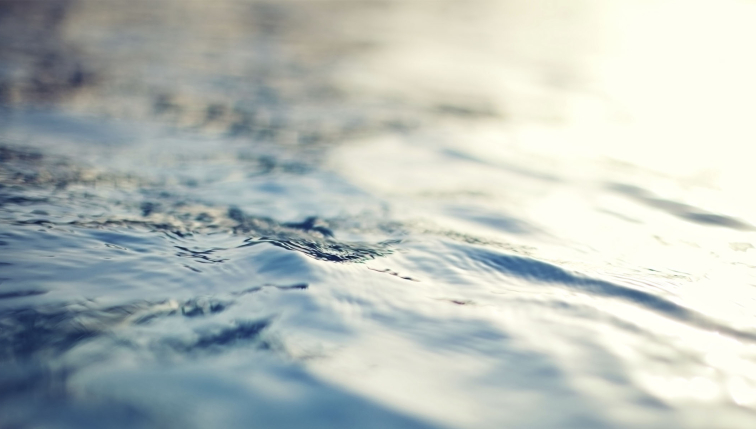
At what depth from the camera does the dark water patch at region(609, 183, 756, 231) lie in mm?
2510

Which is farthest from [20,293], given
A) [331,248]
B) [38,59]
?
[38,59]

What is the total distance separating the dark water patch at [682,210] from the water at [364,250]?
0.01 metres

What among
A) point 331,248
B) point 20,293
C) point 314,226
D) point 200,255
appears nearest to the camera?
point 20,293

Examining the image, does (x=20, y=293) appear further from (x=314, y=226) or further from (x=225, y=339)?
(x=314, y=226)

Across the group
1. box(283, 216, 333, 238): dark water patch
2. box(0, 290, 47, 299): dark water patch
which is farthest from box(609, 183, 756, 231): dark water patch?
box(0, 290, 47, 299): dark water patch

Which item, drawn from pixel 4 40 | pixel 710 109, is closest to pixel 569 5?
pixel 710 109

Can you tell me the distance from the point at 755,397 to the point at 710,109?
3.74 metres

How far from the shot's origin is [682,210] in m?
2.64

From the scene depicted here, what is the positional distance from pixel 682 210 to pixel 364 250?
1.60m

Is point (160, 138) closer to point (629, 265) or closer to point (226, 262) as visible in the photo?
point (226, 262)

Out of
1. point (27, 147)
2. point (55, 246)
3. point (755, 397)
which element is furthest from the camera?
point (27, 147)

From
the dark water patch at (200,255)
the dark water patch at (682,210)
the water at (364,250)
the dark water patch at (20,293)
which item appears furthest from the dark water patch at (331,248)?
the dark water patch at (682,210)

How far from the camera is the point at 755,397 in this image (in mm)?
1283

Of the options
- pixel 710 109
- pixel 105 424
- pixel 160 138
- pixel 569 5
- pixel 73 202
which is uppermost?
pixel 569 5
